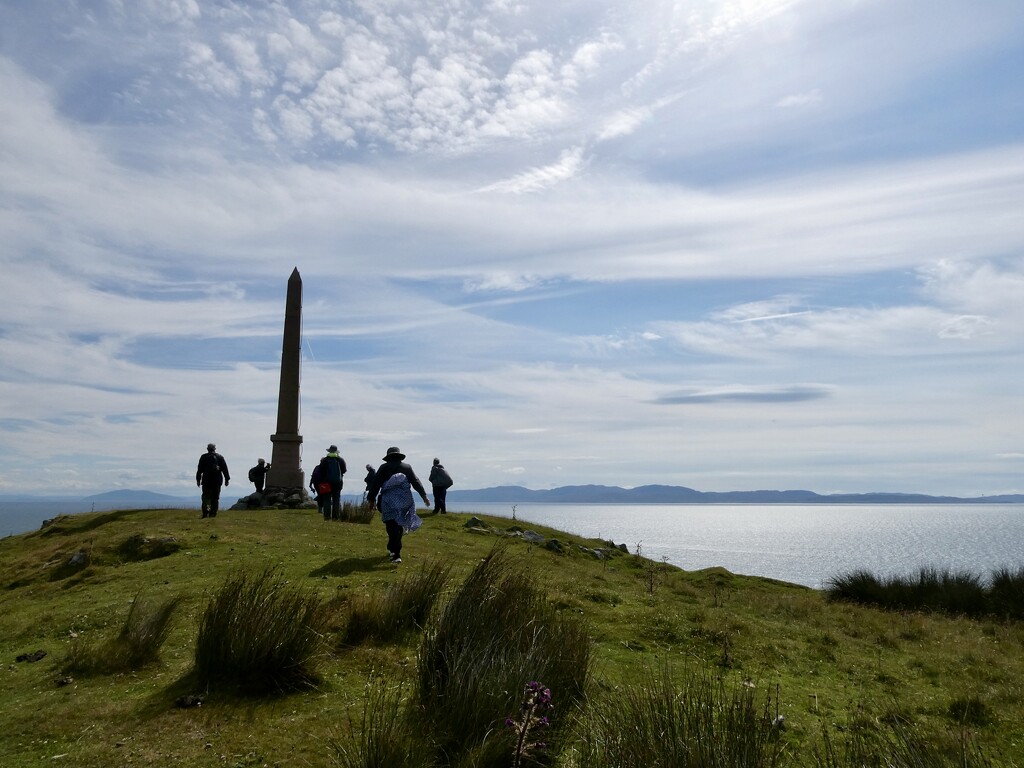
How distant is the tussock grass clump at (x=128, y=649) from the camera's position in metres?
9.38

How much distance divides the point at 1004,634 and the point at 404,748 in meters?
17.8

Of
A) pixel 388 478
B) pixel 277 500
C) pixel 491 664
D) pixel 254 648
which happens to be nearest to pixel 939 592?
pixel 388 478

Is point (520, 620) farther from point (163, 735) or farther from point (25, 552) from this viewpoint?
point (25, 552)

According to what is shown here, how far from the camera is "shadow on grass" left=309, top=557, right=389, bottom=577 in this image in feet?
49.8

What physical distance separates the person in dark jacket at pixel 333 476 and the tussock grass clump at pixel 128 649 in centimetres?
1687

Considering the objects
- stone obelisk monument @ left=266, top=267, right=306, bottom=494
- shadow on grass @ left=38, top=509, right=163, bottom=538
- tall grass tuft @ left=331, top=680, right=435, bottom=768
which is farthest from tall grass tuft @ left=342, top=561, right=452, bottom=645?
stone obelisk monument @ left=266, top=267, right=306, bottom=494

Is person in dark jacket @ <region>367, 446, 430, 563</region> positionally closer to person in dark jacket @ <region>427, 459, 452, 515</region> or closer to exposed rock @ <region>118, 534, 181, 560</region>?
exposed rock @ <region>118, 534, 181, 560</region>

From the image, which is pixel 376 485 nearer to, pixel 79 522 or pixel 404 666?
pixel 404 666

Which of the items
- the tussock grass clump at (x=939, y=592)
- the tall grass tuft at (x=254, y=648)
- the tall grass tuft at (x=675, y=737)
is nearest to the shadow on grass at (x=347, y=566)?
the tall grass tuft at (x=254, y=648)

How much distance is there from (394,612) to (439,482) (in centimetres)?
2058

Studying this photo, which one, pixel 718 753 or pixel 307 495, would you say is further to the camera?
pixel 307 495

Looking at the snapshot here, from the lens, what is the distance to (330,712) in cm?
793

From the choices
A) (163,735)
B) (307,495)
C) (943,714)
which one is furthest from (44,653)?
(307,495)

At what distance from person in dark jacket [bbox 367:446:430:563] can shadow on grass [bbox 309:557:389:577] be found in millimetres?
426
